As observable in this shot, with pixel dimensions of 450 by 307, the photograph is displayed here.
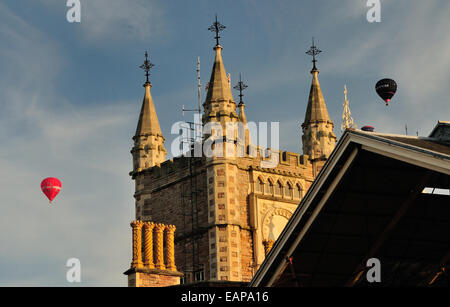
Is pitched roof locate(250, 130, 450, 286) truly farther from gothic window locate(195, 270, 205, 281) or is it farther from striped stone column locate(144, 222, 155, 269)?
gothic window locate(195, 270, 205, 281)

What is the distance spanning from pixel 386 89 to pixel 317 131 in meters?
22.7

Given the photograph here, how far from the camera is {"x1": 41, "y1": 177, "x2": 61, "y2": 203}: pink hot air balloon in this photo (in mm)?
55062

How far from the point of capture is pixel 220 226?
60.8m

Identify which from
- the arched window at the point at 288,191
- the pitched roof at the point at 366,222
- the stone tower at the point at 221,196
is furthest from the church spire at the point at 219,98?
the pitched roof at the point at 366,222

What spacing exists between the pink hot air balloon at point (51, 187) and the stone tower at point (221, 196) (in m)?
10.7

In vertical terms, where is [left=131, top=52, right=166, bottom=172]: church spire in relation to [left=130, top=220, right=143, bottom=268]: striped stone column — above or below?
above

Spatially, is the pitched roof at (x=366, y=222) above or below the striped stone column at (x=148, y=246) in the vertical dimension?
below

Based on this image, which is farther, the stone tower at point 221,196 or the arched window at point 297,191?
the arched window at point 297,191

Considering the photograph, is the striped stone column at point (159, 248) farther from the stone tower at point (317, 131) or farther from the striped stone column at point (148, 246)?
the stone tower at point (317, 131)

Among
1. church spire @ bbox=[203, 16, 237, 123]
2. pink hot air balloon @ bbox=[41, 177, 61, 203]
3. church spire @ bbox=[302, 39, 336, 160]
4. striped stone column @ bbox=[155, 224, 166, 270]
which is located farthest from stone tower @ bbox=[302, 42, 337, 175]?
pink hot air balloon @ bbox=[41, 177, 61, 203]

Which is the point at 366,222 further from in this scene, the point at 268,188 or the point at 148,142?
the point at 148,142

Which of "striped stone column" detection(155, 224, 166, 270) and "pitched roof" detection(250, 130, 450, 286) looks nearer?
"pitched roof" detection(250, 130, 450, 286)

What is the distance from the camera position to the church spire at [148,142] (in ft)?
226

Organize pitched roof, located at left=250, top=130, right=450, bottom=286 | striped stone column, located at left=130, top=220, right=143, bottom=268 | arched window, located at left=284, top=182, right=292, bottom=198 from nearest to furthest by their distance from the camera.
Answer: pitched roof, located at left=250, top=130, right=450, bottom=286 → striped stone column, located at left=130, top=220, right=143, bottom=268 → arched window, located at left=284, top=182, right=292, bottom=198
